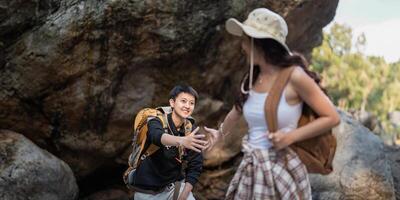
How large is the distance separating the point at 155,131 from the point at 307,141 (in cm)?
144

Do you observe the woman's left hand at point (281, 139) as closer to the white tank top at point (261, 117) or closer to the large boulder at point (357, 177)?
the white tank top at point (261, 117)

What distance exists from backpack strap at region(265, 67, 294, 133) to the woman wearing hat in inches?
1.0

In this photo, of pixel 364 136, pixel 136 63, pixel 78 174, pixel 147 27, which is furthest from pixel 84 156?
pixel 364 136

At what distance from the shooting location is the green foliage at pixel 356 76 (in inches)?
1252

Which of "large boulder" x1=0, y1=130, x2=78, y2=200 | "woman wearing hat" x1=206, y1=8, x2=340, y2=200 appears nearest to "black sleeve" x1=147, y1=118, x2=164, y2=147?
"woman wearing hat" x1=206, y1=8, x2=340, y2=200

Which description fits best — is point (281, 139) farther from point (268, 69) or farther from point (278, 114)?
point (268, 69)

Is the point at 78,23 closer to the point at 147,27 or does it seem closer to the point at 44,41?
the point at 44,41

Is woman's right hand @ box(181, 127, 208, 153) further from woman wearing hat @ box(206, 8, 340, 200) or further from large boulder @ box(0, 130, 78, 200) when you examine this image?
large boulder @ box(0, 130, 78, 200)

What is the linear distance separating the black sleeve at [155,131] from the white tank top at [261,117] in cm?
109

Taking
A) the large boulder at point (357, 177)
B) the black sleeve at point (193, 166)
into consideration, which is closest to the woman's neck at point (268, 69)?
the black sleeve at point (193, 166)

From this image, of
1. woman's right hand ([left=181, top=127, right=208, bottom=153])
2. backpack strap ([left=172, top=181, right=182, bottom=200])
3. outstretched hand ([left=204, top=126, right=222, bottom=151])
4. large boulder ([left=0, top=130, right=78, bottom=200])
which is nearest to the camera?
woman's right hand ([left=181, top=127, right=208, bottom=153])

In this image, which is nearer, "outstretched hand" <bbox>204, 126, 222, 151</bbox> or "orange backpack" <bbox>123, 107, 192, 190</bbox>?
"outstretched hand" <bbox>204, 126, 222, 151</bbox>

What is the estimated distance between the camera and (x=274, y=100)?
9.18ft

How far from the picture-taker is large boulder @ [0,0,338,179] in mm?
6160
